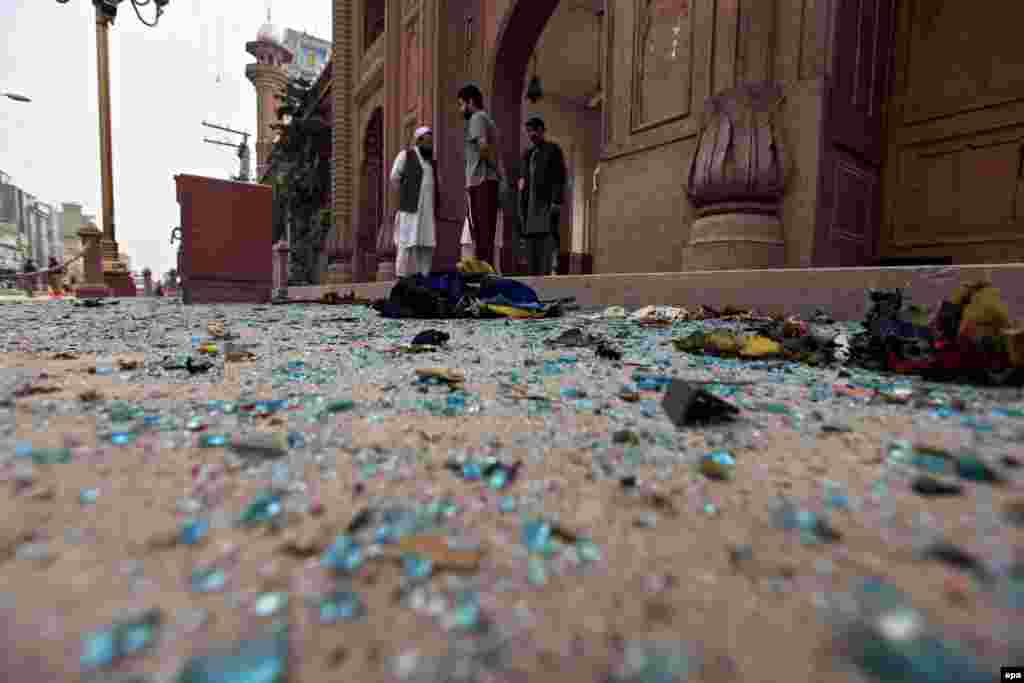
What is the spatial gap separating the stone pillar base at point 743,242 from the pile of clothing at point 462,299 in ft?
3.95

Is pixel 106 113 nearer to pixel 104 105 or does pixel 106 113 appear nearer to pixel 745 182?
pixel 104 105

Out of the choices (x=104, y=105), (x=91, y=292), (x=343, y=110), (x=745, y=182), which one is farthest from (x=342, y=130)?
(x=745, y=182)

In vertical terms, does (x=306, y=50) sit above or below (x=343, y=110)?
above

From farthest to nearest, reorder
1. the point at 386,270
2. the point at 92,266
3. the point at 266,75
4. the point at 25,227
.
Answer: the point at 25,227 < the point at 266,75 < the point at 386,270 < the point at 92,266

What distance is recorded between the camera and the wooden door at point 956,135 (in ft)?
13.2

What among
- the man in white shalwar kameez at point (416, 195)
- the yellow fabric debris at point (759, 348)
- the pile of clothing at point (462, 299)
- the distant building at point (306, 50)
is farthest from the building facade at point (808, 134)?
the distant building at point (306, 50)

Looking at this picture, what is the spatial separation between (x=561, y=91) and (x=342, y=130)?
5199 millimetres

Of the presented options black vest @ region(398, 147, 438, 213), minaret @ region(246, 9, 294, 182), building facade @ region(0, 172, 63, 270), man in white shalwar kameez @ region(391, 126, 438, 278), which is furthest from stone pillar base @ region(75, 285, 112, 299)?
building facade @ region(0, 172, 63, 270)

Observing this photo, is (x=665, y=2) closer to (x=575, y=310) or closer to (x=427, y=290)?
(x=575, y=310)

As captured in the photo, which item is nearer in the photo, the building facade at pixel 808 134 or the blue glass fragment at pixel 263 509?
the blue glass fragment at pixel 263 509

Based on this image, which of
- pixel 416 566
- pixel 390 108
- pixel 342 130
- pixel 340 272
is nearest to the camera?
pixel 416 566

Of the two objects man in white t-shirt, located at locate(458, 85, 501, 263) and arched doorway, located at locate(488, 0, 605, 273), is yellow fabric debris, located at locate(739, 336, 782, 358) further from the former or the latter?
arched doorway, located at locate(488, 0, 605, 273)

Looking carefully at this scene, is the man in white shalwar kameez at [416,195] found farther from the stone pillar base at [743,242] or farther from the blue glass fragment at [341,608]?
the blue glass fragment at [341,608]

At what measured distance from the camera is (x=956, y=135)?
4227mm
